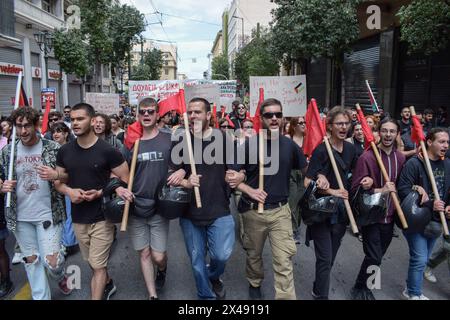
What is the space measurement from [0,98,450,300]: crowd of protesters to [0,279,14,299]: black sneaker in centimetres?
68

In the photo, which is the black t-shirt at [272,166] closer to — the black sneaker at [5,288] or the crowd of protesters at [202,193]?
the crowd of protesters at [202,193]

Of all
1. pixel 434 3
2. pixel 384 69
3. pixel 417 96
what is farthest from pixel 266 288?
pixel 384 69

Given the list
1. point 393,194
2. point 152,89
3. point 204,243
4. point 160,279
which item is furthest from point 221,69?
point 393,194

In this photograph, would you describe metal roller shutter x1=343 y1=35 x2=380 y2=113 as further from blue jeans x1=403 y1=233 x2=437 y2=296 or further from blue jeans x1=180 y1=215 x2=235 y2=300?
blue jeans x1=180 y1=215 x2=235 y2=300

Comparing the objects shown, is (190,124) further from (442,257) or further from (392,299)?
(442,257)

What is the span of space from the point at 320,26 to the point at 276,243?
12.2 metres

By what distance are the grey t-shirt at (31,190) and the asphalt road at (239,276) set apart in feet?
3.18

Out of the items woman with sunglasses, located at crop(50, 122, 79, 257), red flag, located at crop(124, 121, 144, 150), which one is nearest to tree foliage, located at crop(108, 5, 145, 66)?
woman with sunglasses, located at crop(50, 122, 79, 257)

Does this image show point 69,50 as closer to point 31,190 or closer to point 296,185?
point 296,185

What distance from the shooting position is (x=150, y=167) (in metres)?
3.68

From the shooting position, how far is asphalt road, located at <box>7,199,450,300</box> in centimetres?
406

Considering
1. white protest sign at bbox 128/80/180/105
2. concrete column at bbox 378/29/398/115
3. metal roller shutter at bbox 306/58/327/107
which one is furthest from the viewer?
metal roller shutter at bbox 306/58/327/107
